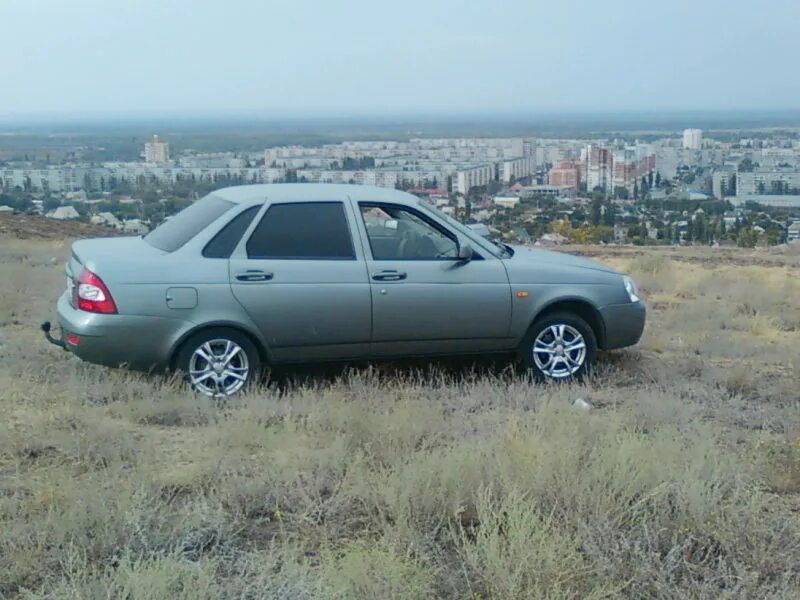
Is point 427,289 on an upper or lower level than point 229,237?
lower

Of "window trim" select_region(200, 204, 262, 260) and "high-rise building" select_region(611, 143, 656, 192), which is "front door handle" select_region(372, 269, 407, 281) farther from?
"high-rise building" select_region(611, 143, 656, 192)

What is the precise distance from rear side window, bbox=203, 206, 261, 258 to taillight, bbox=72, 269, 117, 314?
733 mm

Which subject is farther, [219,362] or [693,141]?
[693,141]

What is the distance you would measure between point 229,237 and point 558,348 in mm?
2687

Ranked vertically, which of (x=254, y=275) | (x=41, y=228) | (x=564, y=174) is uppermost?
(x=254, y=275)

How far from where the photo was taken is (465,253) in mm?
7672

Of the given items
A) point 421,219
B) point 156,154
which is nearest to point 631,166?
point 156,154

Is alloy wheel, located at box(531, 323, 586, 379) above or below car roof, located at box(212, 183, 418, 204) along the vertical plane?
below

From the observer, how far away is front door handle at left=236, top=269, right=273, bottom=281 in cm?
723

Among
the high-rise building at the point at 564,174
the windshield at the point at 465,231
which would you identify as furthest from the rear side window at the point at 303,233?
the high-rise building at the point at 564,174

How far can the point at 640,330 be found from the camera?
8.42 m

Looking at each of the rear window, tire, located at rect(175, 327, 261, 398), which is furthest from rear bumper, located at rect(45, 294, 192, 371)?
the rear window

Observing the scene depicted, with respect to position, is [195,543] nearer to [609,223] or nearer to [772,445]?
[772,445]

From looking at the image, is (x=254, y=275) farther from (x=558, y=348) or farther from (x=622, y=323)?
(x=622, y=323)
